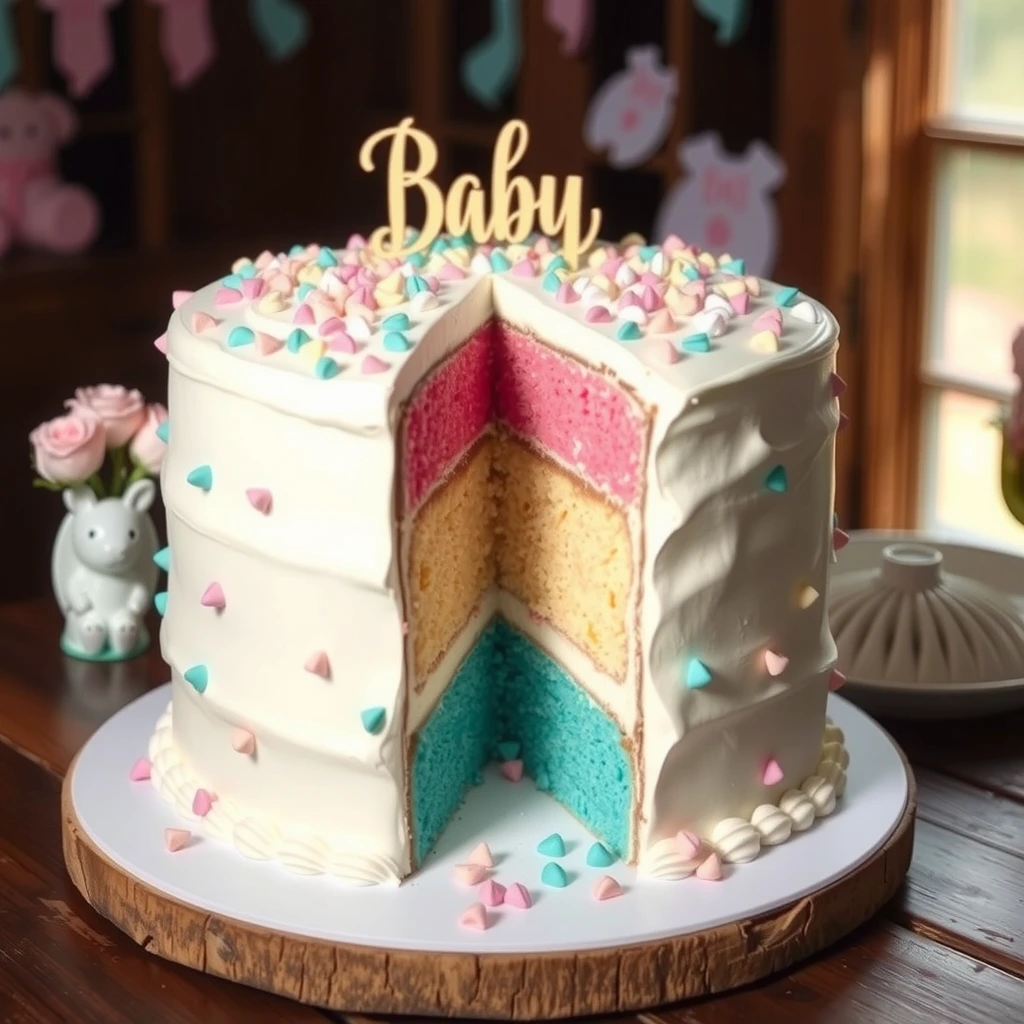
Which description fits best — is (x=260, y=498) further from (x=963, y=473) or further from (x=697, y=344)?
(x=963, y=473)

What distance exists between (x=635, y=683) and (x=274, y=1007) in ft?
1.52

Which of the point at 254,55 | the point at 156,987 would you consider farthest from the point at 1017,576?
the point at 254,55

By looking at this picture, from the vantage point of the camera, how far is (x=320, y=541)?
1.70 metres

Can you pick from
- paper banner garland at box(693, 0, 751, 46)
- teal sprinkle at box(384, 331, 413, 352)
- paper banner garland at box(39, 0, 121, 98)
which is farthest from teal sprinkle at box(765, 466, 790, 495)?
paper banner garland at box(39, 0, 121, 98)

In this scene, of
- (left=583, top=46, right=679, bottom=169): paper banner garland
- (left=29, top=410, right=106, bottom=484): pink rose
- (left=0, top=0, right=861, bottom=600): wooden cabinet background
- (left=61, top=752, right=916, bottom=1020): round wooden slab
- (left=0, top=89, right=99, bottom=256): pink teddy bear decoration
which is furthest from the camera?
(left=0, top=89, right=99, bottom=256): pink teddy bear decoration

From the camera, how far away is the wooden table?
5.28 feet

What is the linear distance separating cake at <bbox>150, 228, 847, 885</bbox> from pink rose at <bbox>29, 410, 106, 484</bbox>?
1.49ft

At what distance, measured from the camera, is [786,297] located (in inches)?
75.8

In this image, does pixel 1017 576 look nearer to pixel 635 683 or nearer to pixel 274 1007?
pixel 635 683

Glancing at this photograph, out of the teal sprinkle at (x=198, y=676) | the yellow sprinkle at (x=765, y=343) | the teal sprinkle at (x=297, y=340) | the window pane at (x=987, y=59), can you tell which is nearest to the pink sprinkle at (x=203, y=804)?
the teal sprinkle at (x=198, y=676)

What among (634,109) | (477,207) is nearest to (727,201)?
(634,109)

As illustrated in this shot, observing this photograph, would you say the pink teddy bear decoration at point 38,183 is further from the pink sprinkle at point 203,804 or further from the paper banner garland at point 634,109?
the pink sprinkle at point 203,804

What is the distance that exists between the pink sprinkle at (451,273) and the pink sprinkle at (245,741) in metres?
0.55

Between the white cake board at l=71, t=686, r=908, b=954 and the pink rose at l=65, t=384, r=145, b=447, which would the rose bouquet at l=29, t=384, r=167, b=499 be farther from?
the white cake board at l=71, t=686, r=908, b=954
